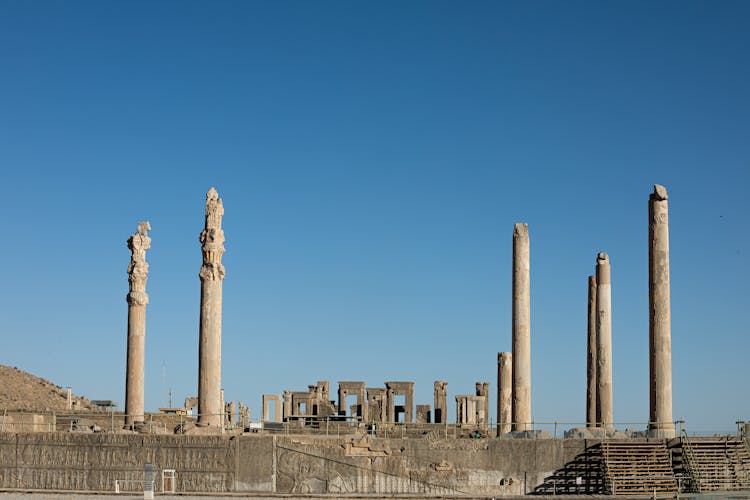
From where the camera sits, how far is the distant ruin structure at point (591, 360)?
38469mm

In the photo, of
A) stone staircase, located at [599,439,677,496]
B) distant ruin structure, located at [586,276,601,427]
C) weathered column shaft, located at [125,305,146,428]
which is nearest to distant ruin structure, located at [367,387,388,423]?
distant ruin structure, located at [586,276,601,427]

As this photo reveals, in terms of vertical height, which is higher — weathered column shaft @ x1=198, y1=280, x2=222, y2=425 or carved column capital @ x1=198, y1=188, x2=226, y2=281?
carved column capital @ x1=198, y1=188, x2=226, y2=281

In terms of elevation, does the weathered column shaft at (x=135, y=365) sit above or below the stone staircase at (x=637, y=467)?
above

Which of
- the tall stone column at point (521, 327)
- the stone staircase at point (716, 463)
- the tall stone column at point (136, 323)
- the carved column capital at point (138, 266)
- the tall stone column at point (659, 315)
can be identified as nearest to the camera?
the stone staircase at point (716, 463)

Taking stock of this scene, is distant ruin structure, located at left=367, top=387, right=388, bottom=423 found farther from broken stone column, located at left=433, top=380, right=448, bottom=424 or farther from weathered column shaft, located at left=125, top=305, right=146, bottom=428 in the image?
weathered column shaft, located at left=125, top=305, right=146, bottom=428

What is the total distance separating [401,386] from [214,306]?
69.3ft

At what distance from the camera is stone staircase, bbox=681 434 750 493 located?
26.8 metres

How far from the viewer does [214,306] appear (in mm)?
31203

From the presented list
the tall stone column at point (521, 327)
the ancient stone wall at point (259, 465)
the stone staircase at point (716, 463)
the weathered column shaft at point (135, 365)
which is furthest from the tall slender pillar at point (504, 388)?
the weathered column shaft at point (135, 365)

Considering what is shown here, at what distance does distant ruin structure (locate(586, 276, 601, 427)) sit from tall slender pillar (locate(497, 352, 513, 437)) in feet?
11.2

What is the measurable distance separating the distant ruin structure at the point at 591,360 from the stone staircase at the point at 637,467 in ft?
31.5

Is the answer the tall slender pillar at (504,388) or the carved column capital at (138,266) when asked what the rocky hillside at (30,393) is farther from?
the tall slender pillar at (504,388)

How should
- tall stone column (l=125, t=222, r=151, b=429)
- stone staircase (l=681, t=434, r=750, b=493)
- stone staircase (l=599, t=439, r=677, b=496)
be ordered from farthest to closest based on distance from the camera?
tall stone column (l=125, t=222, r=151, b=429), stone staircase (l=681, t=434, r=750, b=493), stone staircase (l=599, t=439, r=677, b=496)

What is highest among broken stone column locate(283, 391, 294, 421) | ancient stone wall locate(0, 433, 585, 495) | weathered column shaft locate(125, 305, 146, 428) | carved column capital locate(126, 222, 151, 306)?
carved column capital locate(126, 222, 151, 306)
